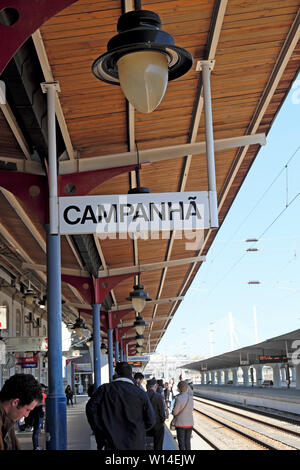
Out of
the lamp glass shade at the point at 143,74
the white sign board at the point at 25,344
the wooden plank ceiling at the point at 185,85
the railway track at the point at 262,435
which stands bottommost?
the railway track at the point at 262,435

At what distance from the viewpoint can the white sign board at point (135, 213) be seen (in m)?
5.75

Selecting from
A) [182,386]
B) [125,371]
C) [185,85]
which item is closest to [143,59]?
[125,371]

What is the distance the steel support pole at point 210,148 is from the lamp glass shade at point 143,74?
227 cm

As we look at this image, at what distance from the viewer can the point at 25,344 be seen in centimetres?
2005

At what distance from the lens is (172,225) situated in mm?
5715

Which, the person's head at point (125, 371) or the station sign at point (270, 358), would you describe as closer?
the person's head at point (125, 371)

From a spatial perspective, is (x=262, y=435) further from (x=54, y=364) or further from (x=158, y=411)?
(x=54, y=364)

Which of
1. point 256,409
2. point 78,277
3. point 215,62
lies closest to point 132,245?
point 78,277

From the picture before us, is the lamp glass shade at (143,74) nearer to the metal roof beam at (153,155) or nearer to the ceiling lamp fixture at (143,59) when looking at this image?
the ceiling lamp fixture at (143,59)

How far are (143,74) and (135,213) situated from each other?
7.71ft

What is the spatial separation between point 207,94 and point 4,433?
428 cm

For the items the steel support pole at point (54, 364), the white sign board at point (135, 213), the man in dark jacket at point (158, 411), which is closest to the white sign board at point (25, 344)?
the man in dark jacket at point (158, 411)

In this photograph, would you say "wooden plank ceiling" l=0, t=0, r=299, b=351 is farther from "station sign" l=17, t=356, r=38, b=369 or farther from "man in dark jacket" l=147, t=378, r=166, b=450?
"station sign" l=17, t=356, r=38, b=369
